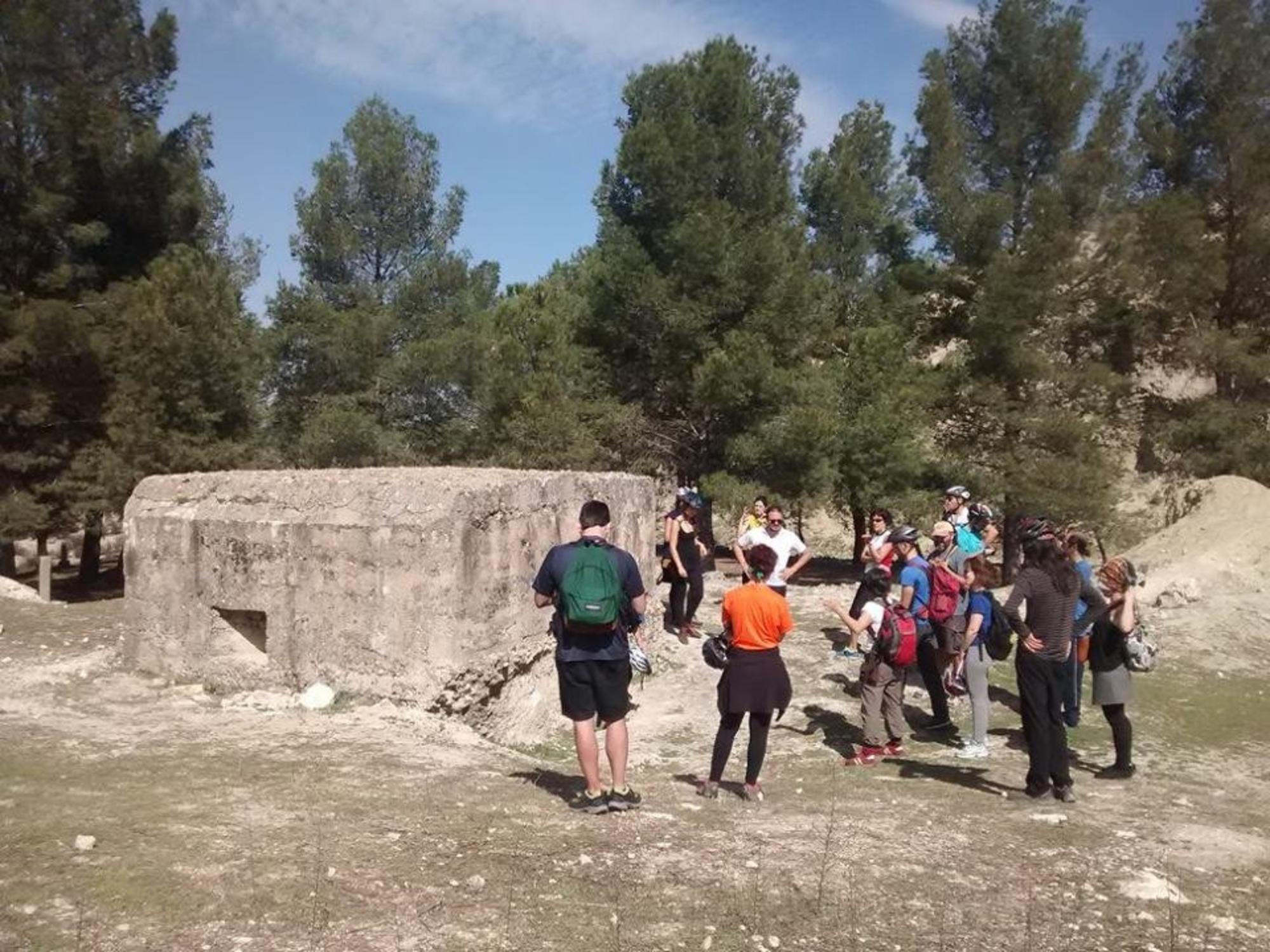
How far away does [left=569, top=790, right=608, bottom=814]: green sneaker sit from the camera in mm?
5340

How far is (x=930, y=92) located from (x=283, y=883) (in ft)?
72.9

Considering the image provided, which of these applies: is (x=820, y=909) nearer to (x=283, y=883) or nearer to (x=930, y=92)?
(x=283, y=883)

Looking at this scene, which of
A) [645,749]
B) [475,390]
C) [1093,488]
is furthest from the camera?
[475,390]

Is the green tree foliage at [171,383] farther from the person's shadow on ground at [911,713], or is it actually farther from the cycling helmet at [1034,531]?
the cycling helmet at [1034,531]

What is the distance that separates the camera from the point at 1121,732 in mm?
7070

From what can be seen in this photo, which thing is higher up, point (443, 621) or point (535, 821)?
point (443, 621)

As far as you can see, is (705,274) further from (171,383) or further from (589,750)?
(589,750)

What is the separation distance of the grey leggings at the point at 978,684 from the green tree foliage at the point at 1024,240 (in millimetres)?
10963

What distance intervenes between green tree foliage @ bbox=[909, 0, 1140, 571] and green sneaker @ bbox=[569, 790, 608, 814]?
1414cm

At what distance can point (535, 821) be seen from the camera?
5.11 meters

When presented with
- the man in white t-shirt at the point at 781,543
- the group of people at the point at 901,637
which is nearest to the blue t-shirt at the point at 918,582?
the group of people at the point at 901,637

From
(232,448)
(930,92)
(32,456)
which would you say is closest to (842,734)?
(232,448)

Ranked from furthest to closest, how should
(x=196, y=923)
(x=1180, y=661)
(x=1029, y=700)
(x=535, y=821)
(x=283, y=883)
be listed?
(x=1180, y=661)
(x=1029, y=700)
(x=535, y=821)
(x=283, y=883)
(x=196, y=923)

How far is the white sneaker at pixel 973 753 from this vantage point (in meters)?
7.50
